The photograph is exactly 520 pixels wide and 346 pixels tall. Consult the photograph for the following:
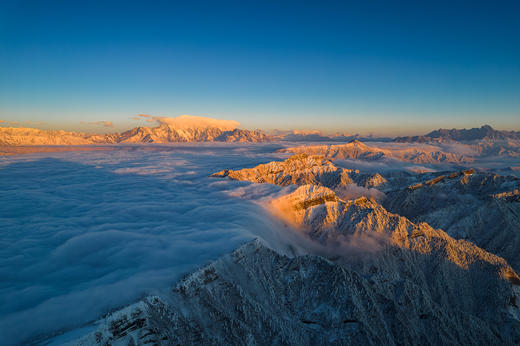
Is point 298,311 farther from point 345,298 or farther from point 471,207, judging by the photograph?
point 471,207

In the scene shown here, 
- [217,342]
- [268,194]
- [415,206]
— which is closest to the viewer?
[217,342]

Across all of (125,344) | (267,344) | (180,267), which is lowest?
(267,344)

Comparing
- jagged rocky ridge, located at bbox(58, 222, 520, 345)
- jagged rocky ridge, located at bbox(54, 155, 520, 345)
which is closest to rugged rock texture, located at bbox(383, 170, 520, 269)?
jagged rocky ridge, located at bbox(54, 155, 520, 345)

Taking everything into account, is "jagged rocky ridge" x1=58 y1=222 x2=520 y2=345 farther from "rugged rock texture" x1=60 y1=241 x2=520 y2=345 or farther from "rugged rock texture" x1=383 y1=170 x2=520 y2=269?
"rugged rock texture" x1=383 y1=170 x2=520 y2=269

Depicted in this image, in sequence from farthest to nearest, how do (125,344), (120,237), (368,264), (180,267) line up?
(368,264)
(120,237)
(180,267)
(125,344)

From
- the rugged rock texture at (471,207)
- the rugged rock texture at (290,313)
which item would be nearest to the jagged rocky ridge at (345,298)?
the rugged rock texture at (290,313)

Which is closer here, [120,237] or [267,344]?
[267,344]

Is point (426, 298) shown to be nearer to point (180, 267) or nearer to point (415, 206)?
point (180, 267)

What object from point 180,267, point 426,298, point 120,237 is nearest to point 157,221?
point 120,237
